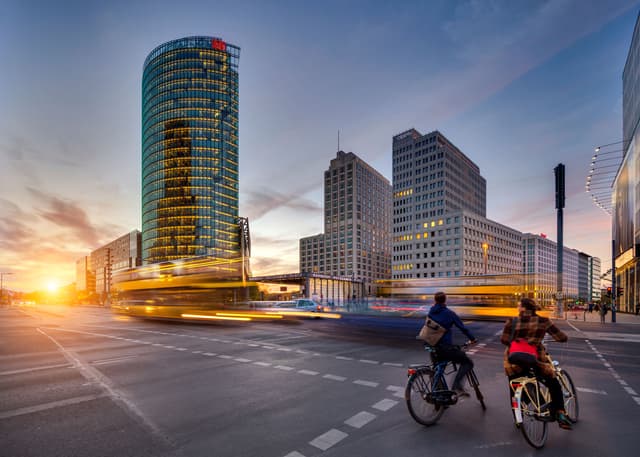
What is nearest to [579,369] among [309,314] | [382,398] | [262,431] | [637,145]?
[382,398]

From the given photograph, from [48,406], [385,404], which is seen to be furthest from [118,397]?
[385,404]

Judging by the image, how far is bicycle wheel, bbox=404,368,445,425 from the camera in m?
5.27

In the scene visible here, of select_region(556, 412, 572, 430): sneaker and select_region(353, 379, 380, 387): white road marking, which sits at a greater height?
select_region(556, 412, 572, 430): sneaker

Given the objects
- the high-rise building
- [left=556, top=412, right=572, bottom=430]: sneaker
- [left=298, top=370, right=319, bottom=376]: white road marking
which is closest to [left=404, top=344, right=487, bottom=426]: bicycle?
[left=556, top=412, right=572, bottom=430]: sneaker

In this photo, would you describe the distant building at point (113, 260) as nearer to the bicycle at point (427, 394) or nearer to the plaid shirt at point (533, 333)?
the bicycle at point (427, 394)

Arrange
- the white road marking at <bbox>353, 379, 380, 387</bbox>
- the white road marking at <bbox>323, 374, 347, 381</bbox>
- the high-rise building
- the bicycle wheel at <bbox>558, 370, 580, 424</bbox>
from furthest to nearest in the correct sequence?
the high-rise building → the white road marking at <bbox>323, 374, 347, 381</bbox> → the white road marking at <bbox>353, 379, 380, 387</bbox> → the bicycle wheel at <bbox>558, 370, 580, 424</bbox>

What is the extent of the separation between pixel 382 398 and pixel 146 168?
147 m

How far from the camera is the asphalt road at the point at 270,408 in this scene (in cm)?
461

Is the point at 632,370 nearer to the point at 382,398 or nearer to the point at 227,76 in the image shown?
the point at 382,398

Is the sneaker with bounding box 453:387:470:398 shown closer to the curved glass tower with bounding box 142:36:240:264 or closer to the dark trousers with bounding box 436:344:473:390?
the dark trousers with bounding box 436:344:473:390

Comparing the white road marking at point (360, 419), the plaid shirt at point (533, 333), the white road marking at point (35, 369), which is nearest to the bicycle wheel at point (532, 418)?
the plaid shirt at point (533, 333)

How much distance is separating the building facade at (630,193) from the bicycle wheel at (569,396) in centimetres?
3959

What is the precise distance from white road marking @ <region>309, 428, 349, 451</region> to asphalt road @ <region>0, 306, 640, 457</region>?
0.01 meters

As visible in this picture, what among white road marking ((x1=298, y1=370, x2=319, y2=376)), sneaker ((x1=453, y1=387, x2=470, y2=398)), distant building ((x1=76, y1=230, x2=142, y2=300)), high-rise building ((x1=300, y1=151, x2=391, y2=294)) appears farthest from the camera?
high-rise building ((x1=300, y1=151, x2=391, y2=294))
